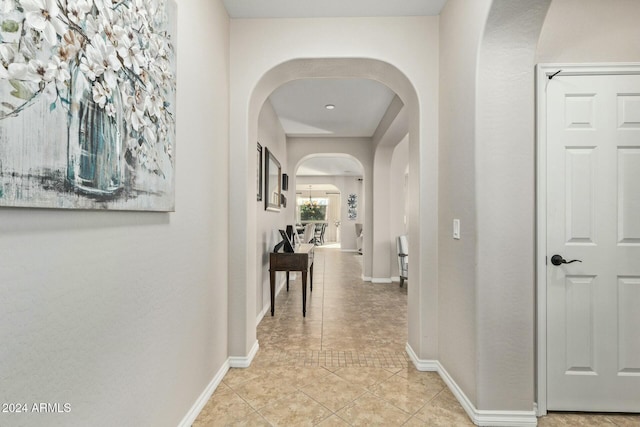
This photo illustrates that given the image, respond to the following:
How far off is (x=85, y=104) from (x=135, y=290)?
0.68 metres

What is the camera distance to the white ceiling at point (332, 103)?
12.4 ft

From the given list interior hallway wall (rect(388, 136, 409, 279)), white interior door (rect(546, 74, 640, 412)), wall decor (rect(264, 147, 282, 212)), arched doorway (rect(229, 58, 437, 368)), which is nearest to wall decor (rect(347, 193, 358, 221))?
interior hallway wall (rect(388, 136, 409, 279))

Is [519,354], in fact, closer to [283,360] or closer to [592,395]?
[592,395]

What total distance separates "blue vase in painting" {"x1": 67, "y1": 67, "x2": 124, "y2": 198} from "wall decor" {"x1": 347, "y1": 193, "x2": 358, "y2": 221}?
10.3 meters

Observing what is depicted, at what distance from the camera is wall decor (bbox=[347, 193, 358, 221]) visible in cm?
1137

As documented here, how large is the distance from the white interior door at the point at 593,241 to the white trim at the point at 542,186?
0.03 meters

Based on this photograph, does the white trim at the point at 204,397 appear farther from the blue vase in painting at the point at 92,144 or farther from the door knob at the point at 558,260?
the door knob at the point at 558,260

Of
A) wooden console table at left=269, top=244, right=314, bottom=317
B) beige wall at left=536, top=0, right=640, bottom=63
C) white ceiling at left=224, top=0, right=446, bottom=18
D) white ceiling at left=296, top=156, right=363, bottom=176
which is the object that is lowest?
wooden console table at left=269, top=244, right=314, bottom=317

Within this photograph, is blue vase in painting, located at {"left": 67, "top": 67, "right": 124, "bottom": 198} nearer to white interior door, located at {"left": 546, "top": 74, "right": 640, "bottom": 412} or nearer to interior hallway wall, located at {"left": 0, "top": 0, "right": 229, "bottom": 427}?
interior hallway wall, located at {"left": 0, "top": 0, "right": 229, "bottom": 427}

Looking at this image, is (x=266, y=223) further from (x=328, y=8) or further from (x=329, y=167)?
(x=329, y=167)

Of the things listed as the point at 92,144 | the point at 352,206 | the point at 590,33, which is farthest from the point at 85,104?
the point at 352,206

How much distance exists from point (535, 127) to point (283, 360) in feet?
7.65

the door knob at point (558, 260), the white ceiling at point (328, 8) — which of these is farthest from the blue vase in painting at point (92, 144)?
the door knob at point (558, 260)

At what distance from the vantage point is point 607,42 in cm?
189
